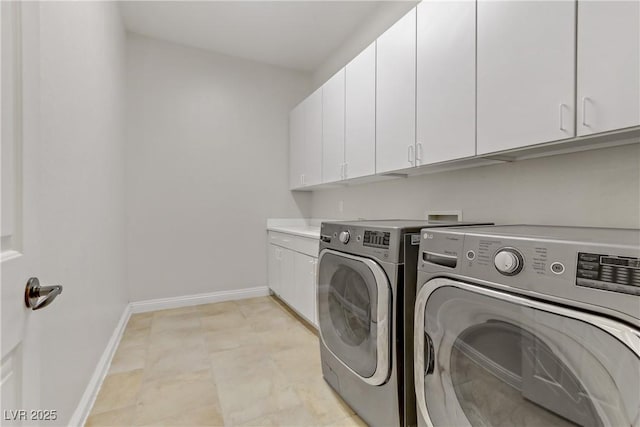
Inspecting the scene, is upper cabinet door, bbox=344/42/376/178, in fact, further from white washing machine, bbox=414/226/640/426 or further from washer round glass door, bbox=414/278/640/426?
washer round glass door, bbox=414/278/640/426

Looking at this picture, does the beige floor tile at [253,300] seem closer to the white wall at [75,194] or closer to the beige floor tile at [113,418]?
the white wall at [75,194]

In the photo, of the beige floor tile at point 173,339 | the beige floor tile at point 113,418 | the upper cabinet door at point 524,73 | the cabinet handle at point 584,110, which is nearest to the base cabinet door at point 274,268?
the beige floor tile at point 173,339

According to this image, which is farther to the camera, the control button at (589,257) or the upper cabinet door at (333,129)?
the upper cabinet door at (333,129)

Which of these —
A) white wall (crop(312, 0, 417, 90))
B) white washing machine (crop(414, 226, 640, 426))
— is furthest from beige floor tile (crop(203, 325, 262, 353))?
white wall (crop(312, 0, 417, 90))

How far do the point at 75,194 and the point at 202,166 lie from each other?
6.47 feet

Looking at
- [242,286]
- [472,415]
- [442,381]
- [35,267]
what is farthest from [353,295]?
[242,286]

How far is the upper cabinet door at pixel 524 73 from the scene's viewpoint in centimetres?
111

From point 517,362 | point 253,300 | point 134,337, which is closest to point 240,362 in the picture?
point 134,337

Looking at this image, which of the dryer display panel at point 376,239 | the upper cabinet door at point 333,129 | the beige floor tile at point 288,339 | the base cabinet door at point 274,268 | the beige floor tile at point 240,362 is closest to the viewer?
the dryer display panel at point 376,239

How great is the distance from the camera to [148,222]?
3068 mm

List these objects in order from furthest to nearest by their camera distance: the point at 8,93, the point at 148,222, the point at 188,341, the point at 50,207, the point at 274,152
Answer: the point at 274,152 < the point at 148,222 < the point at 188,341 < the point at 50,207 < the point at 8,93

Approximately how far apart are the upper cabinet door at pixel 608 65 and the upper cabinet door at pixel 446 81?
0.43m

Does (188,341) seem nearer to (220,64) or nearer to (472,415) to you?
(472,415)

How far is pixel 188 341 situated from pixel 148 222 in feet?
4.50
